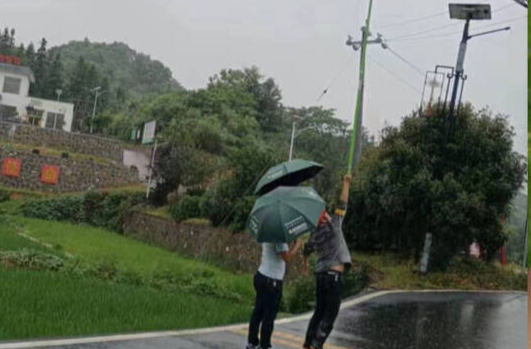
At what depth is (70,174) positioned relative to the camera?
3891 centimetres

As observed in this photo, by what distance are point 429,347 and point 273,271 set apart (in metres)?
3.13

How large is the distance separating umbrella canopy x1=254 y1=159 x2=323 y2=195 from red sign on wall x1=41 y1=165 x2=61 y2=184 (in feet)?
113

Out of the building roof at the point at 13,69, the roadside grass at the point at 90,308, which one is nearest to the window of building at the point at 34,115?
the building roof at the point at 13,69

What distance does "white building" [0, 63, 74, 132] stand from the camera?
48.3 m

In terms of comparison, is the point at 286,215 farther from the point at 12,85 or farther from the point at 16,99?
the point at 12,85

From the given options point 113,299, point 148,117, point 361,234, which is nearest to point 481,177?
point 361,234

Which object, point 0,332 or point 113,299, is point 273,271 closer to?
point 0,332

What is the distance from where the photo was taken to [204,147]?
36156mm

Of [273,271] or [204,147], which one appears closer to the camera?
[273,271]

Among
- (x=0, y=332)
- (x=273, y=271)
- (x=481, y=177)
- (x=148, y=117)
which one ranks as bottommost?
(x=0, y=332)

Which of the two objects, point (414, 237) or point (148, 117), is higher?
point (148, 117)

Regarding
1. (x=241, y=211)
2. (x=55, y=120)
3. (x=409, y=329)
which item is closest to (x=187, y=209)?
(x=241, y=211)

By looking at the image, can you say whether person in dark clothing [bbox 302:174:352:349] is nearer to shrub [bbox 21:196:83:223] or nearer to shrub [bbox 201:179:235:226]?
shrub [bbox 201:179:235:226]

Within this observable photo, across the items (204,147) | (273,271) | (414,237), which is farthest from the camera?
(204,147)
